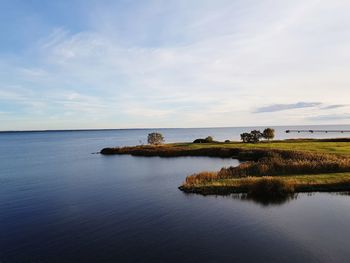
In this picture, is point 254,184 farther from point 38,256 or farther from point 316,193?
point 38,256

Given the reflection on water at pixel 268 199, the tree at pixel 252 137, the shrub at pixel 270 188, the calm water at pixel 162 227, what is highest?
the tree at pixel 252 137

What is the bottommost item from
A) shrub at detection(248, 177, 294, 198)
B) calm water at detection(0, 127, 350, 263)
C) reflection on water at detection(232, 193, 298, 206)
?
calm water at detection(0, 127, 350, 263)

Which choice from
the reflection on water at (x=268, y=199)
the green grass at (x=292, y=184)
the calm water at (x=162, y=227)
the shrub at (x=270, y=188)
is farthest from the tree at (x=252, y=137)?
the reflection on water at (x=268, y=199)

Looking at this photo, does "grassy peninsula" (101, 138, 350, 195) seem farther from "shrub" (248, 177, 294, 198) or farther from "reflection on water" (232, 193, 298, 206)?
"reflection on water" (232, 193, 298, 206)

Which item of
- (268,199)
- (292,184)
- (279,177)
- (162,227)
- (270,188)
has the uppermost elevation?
(279,177)

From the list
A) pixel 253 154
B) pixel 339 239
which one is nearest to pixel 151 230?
pixel 339 239

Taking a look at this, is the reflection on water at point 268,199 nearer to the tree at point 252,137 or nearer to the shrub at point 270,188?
the shrub at point 270,188

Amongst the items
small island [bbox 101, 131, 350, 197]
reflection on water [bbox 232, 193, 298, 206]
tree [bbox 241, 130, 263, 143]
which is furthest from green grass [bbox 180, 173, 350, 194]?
tree [bbox 241, 130, 263, 143]

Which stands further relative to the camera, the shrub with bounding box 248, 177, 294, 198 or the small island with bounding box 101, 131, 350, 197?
the small island with bounding box 101, 131, 350, 197

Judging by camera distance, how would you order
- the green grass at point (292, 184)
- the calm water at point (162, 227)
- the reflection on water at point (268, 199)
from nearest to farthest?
the calm water at point (162, 227), the reflection on water at point (268, 199), the green grass at point (292, 184)

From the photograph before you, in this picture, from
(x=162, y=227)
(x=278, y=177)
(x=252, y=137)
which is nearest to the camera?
(x=162, y=227)

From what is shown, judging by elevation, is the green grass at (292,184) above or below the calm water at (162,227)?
above

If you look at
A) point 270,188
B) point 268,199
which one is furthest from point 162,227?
point 270,188

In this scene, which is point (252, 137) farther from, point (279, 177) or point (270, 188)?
point (270, 188)
